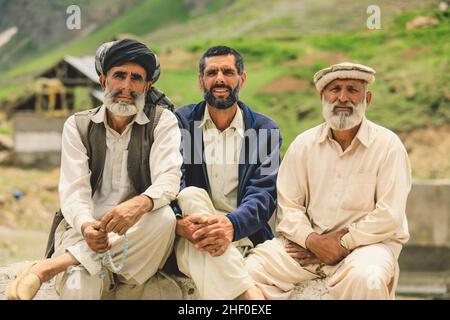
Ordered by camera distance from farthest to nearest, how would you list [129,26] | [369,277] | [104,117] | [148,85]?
1. [129,26]
2. [148,85]
3. [104,117]
4. [369,277]

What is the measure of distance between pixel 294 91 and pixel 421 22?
713 cm

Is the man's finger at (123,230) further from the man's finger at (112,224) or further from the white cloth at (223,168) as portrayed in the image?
the white cloth at (223,168)

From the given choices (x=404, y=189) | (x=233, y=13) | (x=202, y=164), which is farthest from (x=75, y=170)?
(x=233, y=13)

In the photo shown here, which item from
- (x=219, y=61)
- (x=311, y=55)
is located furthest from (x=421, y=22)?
(x=219, y=61)

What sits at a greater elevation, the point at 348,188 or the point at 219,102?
the point at 219,102

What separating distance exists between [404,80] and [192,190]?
23373 mm

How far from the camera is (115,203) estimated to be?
4.44 metres

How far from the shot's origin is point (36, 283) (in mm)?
4016

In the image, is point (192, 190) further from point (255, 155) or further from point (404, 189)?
point (404, 189)

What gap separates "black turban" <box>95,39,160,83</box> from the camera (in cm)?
439

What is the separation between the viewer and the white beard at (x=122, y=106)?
4402 millimetres

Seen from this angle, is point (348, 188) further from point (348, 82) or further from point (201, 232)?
point (201, 232)

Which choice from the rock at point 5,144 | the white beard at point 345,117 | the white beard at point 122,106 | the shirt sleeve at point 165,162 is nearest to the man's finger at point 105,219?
the shirt sleeve at point 165,162

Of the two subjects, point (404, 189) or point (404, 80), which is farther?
point (404, 80)
